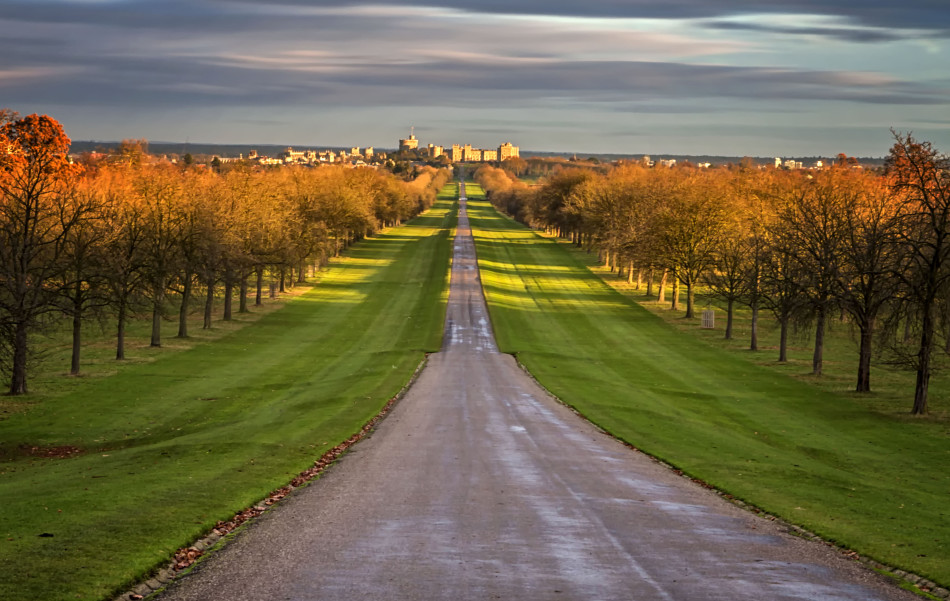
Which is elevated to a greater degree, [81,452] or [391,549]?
[391,549]

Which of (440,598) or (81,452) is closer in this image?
(440,598)

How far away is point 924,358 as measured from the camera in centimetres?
3919

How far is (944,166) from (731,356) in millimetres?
23498

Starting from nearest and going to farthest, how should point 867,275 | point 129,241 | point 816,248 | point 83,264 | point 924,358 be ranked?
point 924,358 < point 867,275 < point 83,264 < point 816,248 < point 129,241

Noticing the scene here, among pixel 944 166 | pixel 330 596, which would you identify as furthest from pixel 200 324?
pixel 330 596

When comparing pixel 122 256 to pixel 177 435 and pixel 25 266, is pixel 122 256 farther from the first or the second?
pixel 177 435

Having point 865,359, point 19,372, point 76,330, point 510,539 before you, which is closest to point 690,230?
point 865,359

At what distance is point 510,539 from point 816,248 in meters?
37.6

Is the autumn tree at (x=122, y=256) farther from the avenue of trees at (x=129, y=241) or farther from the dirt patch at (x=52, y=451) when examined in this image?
the dirt patch at (x=52, y=451)

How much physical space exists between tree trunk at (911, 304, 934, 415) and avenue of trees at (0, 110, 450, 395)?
3761 centimetres

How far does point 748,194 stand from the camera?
336ft

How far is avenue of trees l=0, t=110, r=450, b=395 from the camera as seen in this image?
42.5 m

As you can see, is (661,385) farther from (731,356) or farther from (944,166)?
(944,166)

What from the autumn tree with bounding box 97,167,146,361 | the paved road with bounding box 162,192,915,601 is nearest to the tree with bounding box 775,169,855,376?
the paved road with bounding box 162,192,915,601
